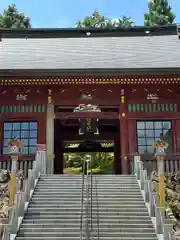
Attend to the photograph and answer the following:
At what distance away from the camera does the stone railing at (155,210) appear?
8.92m

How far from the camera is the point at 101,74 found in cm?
1464

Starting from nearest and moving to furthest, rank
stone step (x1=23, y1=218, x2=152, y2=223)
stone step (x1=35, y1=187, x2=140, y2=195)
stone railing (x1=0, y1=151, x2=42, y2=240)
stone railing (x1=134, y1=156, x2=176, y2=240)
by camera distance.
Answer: stone railing (x1=134, y1=156, x2=176, y2=240) < stone railing (x1=0, y1=151, x2=42, y2=240) < stone step (x1=23, y1=218, x2=152, y2=223) < stone step (x1=35, y1=187, x2=140, y2=195)

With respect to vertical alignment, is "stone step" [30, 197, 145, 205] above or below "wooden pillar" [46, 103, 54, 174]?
below

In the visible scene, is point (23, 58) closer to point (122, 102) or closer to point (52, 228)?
point (122, 102)

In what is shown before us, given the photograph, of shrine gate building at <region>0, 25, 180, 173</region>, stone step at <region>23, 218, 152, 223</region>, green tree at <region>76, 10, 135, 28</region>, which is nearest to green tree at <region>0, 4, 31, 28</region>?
green tree at <region>76, 10, 135, 28</region>

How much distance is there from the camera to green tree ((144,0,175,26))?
35281 millimetres

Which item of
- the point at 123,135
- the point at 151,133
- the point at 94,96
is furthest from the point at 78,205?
the point at 94,96

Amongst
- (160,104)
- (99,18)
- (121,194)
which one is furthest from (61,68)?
(99,18)

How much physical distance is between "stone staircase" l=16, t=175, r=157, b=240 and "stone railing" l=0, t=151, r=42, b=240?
0.17 meters

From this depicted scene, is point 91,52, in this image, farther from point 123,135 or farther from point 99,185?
point 99,185

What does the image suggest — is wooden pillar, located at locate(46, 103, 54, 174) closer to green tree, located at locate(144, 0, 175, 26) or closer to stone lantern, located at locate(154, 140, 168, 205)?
stone lantern, located at locate(154, 140, 168, 205)

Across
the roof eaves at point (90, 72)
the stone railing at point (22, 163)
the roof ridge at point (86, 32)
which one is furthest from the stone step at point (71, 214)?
the roof ridge at point (86, 32)

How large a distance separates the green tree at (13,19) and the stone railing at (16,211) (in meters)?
27.3

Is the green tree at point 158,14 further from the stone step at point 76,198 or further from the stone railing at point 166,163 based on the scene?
the stone step at point 76,198
